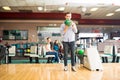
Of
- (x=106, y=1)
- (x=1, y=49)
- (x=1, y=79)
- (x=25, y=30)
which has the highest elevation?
(x=106, y=1)

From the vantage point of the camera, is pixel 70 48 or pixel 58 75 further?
pixel 70 48

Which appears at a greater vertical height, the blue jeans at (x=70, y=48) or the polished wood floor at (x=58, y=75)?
the blue jeans at (x=70, y=48)

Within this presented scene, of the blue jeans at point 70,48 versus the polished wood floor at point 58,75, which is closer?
the polished wood floor at point 58,75

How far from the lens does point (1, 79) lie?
13.9ft

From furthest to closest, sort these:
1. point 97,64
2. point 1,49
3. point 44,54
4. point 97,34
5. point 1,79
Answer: point 97,34
point 44,54
point 1,49
point 97,64
point 1,79

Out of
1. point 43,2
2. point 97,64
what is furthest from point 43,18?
point 97,64

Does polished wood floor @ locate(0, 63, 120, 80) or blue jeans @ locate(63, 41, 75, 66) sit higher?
blue jeans @ locate(63, 41, 75, 66)

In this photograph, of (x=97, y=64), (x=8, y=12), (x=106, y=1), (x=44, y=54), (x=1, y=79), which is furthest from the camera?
(x=8, y=12)

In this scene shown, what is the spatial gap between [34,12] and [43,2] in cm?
413

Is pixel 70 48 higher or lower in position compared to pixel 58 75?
higher

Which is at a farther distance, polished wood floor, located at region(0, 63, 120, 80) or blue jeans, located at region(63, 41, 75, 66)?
blue jeans, located at region(63, 41, 75, 66)

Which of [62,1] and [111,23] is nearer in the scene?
[62,1]

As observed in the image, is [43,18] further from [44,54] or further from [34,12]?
[44,54]

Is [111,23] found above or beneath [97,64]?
above
